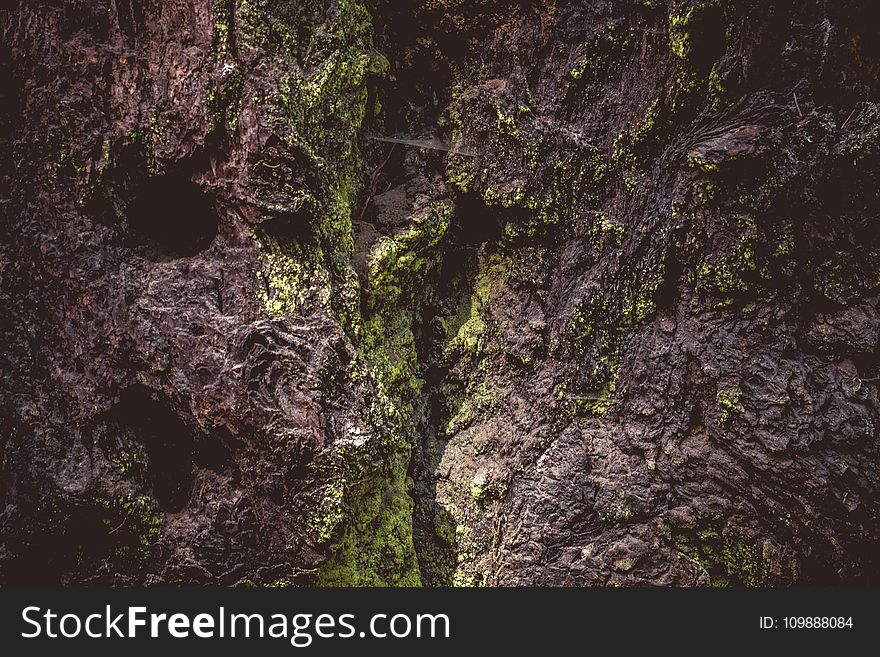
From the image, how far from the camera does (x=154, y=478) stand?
236 centimetres

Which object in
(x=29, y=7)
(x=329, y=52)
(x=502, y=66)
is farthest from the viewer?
(x=502, y=66)

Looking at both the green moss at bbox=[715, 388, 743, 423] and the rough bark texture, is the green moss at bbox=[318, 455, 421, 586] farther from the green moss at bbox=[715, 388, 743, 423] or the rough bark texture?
the green moss at bbox=[715, 388, 743, 423]

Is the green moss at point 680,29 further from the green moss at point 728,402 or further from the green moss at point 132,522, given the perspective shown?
the green moss at point 132,522

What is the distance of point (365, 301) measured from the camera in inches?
97.4

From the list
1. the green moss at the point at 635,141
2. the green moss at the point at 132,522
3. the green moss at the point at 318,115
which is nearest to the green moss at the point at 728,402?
the green moss at the point at 635,141

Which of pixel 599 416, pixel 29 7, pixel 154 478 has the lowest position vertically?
pixel 154 478

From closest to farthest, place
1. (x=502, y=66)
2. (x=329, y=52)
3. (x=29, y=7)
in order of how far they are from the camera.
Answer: (x=29, y=7) < (x=329, y=52) < (x=502, y=66)

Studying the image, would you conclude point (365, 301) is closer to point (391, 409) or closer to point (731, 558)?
point (391, 409)

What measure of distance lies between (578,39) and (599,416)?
1.47 meters

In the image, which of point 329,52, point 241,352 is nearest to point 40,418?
point 241,352

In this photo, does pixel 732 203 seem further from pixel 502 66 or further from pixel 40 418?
pixel 40 418

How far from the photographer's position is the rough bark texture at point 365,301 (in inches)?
86.7

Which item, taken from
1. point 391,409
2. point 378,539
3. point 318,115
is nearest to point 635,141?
point 318,115

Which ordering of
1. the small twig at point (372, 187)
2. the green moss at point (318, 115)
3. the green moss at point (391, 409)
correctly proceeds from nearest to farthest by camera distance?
the green moss at point (318, 115), the green moss at point (391, 409), the small twig at point (372, 187)
